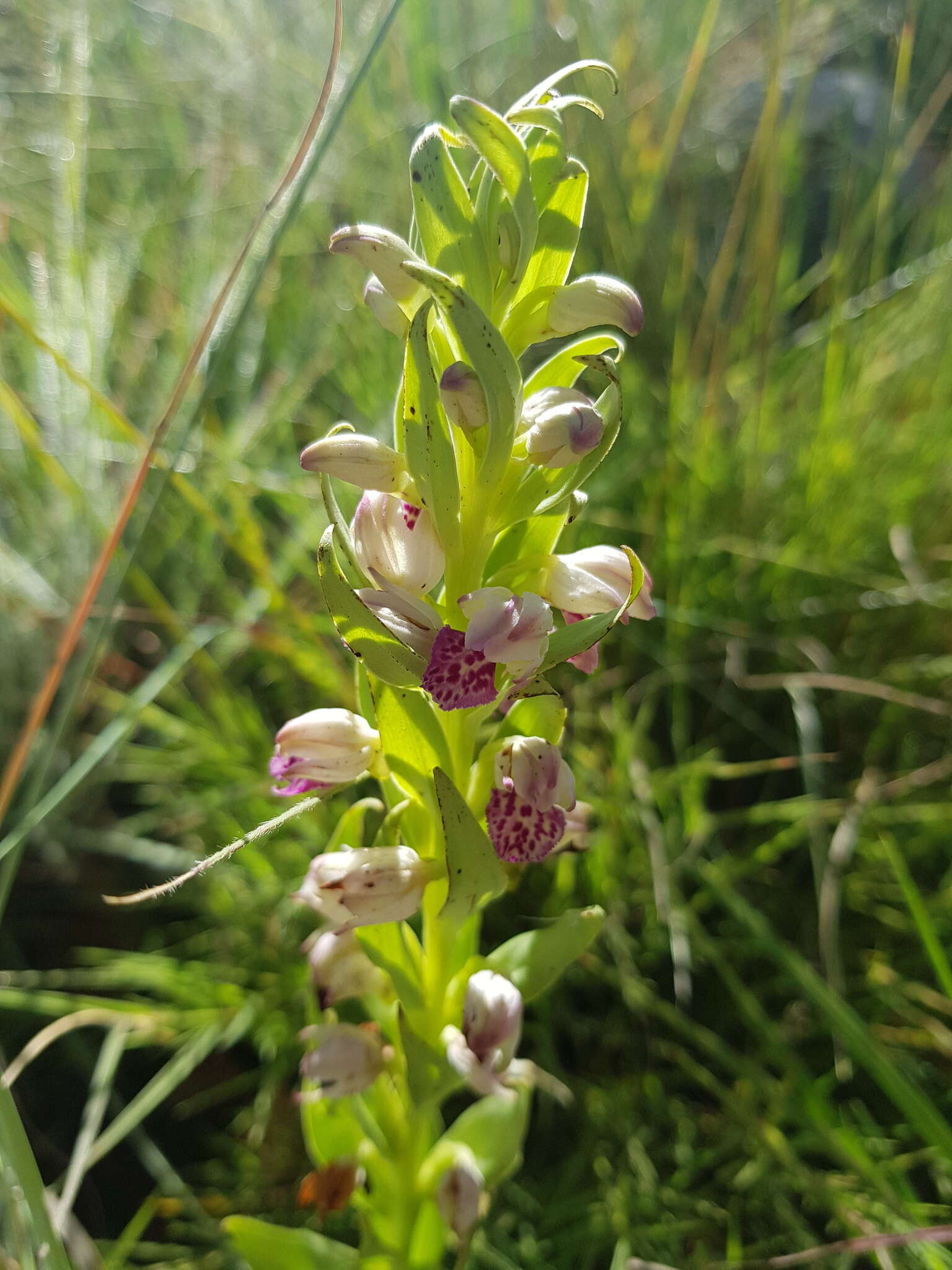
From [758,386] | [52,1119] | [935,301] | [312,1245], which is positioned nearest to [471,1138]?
[312,1245]

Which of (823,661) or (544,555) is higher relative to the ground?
(544,555)

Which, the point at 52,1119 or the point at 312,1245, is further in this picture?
the point at 52,1119

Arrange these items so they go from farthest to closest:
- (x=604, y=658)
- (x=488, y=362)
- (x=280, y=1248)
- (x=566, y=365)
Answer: (x=604, y=658) → (x=280, y=1248) → (x=566, y=365) → (x=488, y=362)

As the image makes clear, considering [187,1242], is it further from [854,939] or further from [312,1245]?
[854,939]

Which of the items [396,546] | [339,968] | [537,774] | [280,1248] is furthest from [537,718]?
[280,1248]

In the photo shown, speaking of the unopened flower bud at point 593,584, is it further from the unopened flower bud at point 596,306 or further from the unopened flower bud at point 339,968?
the unopened flower bud at point 339,968

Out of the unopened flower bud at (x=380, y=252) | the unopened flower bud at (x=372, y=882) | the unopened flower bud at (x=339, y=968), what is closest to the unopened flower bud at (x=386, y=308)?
the unopened flower bud at (x=380, y=252)

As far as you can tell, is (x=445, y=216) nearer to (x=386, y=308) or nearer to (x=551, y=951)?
(x=386, y=308)
